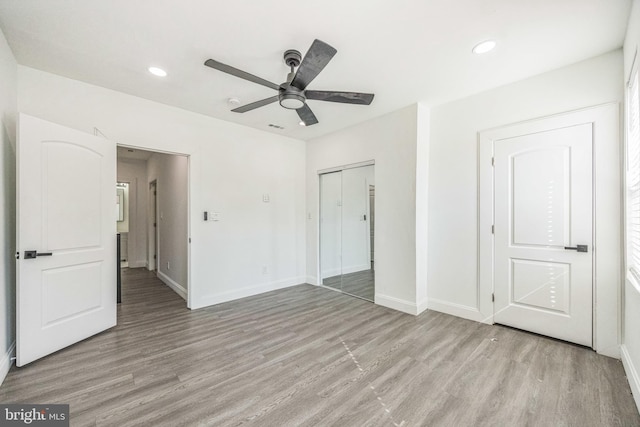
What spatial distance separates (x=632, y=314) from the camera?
1.94 meters

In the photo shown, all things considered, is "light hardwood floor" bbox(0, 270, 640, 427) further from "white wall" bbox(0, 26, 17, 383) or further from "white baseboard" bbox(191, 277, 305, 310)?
"white baseboard" bbox(191, 277, 305, 310)

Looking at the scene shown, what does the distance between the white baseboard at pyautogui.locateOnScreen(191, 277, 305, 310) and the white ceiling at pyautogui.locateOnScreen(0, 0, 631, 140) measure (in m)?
2.67

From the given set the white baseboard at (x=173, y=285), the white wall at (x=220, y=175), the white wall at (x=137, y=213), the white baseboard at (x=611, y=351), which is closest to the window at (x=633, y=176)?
the white baseboard at (x=611, y=351)

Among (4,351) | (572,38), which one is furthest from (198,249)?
(572,38)

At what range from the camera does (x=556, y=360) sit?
7.45 ft

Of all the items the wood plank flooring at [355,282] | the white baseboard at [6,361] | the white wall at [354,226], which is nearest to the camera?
the white baseboard at [6,361]

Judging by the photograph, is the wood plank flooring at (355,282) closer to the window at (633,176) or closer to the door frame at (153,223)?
the window at (633,176)

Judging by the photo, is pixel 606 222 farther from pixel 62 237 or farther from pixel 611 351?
pixel 62 237

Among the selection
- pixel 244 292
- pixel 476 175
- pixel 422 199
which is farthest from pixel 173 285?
pixel 476 175

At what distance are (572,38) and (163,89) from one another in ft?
12.6

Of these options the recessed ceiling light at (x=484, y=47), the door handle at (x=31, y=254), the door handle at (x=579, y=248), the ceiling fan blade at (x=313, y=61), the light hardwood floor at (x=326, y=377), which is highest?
the recessed ceiling light at (x=484, y=47)

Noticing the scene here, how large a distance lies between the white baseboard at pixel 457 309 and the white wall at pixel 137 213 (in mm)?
6500

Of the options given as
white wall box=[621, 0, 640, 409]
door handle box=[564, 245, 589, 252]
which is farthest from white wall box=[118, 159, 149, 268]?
white wall box=[621, 0, 640, 409]

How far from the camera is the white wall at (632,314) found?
69.3 inches
